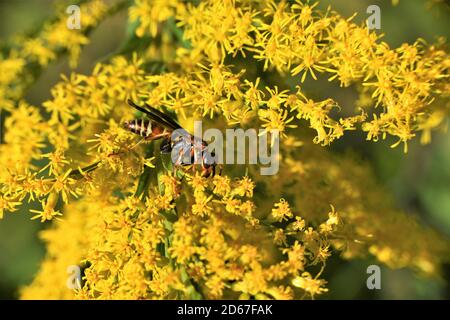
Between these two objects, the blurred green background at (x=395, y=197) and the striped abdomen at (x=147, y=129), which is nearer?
the striped abdomen at (x=147, y=129)

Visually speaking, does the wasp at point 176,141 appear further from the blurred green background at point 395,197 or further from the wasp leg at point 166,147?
the blurred green background at point 395,197

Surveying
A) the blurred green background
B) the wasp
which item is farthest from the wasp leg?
the blurred green background

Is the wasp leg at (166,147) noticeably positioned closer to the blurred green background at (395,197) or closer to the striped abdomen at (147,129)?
the striped abdomen at (147,129)

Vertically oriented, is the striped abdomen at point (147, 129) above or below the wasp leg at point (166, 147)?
above

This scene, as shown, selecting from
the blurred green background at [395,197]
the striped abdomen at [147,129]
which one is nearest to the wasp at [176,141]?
the striped abdomen at [147,129]

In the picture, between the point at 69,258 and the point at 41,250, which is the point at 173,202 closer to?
the point at 69,258

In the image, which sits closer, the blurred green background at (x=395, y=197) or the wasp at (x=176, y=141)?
the wasp at (x=176, y=141)

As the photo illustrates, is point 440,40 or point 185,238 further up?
point 440,40

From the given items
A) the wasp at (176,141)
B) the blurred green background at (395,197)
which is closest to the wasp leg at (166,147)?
the wasp at (176,141)

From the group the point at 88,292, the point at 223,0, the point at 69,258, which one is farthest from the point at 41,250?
the point at 223,0
